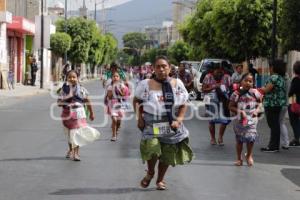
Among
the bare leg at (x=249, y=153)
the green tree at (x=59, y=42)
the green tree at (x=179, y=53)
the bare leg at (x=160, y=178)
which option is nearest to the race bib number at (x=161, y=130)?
the bare leg at (x=160, y=178)

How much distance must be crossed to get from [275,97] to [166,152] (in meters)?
5.54

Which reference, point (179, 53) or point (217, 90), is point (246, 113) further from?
point (179, 53)

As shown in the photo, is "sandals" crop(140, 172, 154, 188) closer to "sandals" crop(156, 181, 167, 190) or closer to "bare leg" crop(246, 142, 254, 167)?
"sandals" crop(156, 181, 167, 190)

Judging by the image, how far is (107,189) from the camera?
940 centimetres

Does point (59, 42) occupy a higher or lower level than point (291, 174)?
higher

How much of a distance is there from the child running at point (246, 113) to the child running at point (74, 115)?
2371 millimetres

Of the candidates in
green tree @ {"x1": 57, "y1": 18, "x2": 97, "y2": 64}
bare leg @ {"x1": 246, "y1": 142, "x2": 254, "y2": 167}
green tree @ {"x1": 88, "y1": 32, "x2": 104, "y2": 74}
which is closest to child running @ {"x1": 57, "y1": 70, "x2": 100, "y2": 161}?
bare leg @ {"x1": 246, "y1": 142, "x2": 254, "y2": 167}

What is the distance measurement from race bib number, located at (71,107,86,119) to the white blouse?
332cm

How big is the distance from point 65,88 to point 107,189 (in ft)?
11.6

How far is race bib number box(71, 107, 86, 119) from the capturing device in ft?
40.5

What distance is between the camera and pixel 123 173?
1080 centimetres

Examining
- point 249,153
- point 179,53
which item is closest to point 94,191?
point 249,153

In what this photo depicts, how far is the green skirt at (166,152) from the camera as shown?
8977mm

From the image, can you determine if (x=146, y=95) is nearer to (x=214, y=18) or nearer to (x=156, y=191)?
(x=156, y=191)
